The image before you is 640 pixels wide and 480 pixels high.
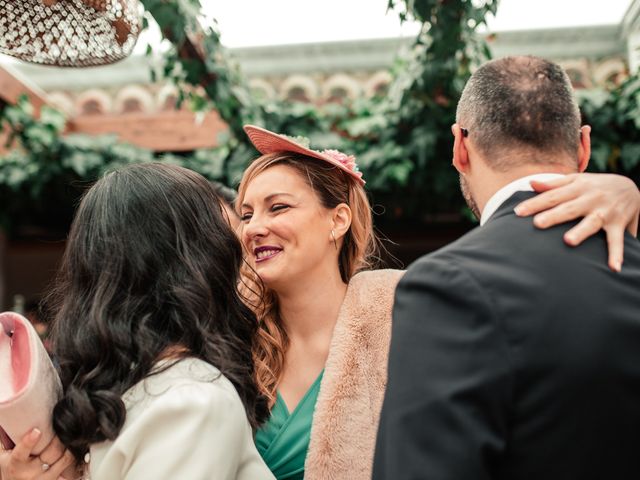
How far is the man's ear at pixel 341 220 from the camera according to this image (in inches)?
89.4

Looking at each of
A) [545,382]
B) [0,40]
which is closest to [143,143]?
[0,40]

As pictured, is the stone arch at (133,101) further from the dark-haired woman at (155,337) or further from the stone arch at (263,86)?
the dark-haired woman at (155,337)

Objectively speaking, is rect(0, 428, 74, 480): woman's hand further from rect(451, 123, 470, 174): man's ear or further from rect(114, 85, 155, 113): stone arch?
rect(114, 85, 155, 113): stone arch

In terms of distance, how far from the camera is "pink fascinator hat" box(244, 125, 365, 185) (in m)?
2.21

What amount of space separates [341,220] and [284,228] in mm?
260

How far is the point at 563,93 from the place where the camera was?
124 cm

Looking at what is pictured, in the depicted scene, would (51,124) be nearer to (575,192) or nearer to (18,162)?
(18,162)

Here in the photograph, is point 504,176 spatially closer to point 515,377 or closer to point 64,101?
point 515,377

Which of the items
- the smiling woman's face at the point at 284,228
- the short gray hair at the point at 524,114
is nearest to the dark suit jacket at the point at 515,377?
the short gray hair at the point at 524,114

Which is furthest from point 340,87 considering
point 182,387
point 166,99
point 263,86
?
point 182,387

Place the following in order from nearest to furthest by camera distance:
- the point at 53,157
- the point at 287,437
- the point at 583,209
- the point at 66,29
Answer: the point at 583,209 < the point at 66,29 < the point at 287,437 < the point at 53,157

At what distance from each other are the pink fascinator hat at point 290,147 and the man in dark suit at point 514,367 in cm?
119

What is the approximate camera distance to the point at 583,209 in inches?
44.8

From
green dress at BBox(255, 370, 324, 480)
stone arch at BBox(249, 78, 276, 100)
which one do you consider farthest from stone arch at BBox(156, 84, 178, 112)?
green dress at BBox(255, 370, 324, 480)
